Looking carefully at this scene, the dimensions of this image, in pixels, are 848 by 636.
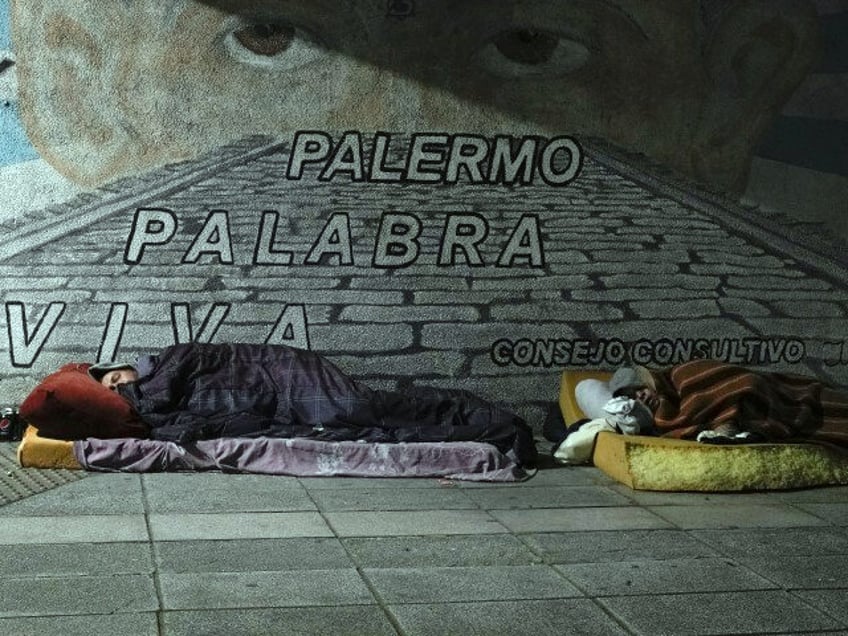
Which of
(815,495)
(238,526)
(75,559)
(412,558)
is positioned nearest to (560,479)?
(815,495)

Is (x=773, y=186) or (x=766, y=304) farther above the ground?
(x=773, y=186)

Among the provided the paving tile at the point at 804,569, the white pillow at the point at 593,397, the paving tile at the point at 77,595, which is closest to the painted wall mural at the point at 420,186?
the white pillow at the point at 593,397

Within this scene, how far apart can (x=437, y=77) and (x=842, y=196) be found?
2.76 metres

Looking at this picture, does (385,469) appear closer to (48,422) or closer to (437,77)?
(48,422)

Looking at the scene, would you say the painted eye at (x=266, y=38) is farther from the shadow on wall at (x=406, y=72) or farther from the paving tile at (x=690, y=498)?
the paving tile at (x=690, y=498)

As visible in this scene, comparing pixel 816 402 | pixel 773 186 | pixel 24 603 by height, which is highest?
pixel 773 186

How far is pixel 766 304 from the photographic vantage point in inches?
315

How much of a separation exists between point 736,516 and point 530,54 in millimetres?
3221

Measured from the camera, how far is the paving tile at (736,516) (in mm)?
5590

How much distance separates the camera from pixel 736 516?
5.75 m

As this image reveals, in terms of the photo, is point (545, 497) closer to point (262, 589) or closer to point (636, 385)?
point (636, 385)

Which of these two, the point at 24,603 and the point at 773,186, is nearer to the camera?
the point at 24,603

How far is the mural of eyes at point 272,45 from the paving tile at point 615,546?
3409mm

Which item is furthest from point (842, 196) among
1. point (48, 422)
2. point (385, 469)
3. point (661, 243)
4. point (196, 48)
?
point (48, 422)
